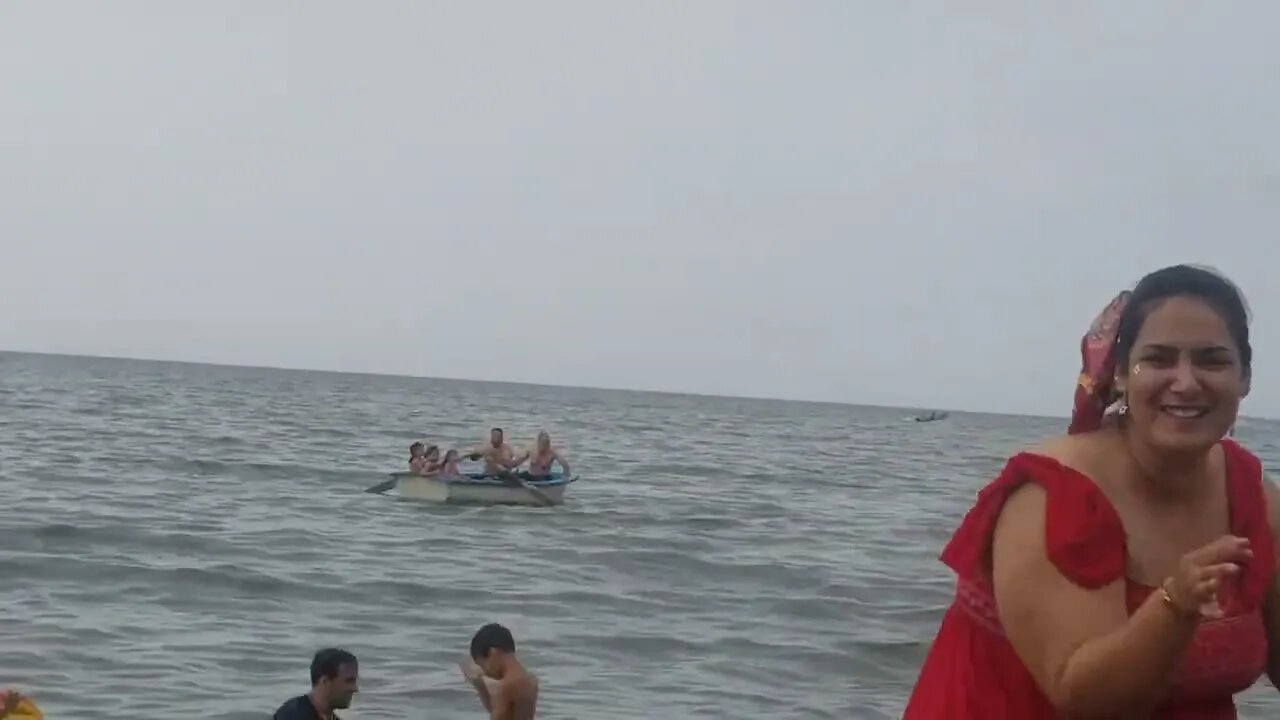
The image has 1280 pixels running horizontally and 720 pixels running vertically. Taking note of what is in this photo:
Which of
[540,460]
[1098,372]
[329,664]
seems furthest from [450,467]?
[1098,372]

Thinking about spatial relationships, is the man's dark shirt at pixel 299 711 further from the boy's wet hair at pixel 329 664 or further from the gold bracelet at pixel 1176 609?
the gold bracelet at pixel 1176 609

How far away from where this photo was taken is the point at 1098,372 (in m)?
2.58

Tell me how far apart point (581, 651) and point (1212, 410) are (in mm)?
11565

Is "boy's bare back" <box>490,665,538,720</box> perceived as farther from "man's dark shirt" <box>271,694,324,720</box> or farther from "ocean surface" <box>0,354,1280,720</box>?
"ocean surface" <box>0,354,1280,720</box>

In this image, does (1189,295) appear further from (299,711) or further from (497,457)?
(497,457)

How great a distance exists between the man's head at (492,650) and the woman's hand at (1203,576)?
710cm

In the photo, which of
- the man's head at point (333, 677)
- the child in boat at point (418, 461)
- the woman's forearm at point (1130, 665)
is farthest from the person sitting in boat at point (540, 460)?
the woman's forearm at point (1130, 665)

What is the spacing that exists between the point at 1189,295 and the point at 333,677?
20.9 feet

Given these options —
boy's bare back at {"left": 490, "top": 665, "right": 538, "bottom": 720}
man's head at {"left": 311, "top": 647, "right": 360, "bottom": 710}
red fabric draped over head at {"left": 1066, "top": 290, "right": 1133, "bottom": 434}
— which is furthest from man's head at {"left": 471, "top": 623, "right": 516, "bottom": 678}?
red fabric draped over head at {"left": 1066, "top": 290, "right": 1133, "bottom": 434}

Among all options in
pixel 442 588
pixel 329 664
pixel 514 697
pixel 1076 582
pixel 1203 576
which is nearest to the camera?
pixel 1203 576

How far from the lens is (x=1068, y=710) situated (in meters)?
2.33

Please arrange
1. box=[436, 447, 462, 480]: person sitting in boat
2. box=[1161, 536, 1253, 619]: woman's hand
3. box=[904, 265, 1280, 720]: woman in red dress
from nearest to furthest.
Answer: box=[1161, 536, 1253, 619]: woman's hand < box=[904, 265, 1280, 720]: woman in red dress < box=[436, 447, 462, 480]: person sitting in boat

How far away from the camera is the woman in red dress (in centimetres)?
229

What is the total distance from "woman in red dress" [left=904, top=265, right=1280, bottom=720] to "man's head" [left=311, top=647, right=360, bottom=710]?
231 inches
